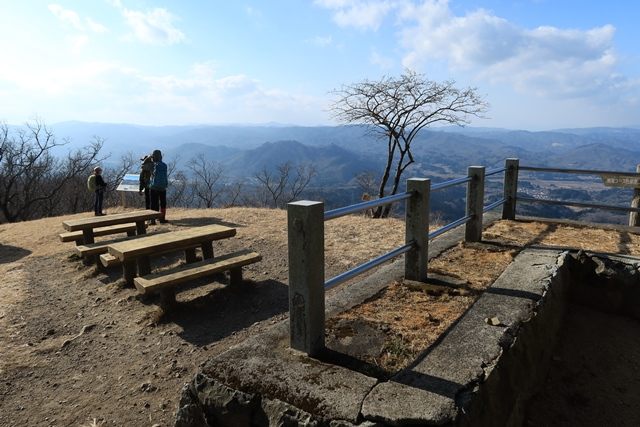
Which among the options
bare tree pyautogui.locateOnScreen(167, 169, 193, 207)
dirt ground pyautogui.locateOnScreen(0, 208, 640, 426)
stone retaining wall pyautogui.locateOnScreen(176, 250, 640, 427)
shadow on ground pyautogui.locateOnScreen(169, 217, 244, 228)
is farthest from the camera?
bare tree pyautogui.locateOnScreen(167, 169, 193, 207)

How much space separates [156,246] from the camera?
5453mm

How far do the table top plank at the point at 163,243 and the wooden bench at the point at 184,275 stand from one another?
0.42 meters

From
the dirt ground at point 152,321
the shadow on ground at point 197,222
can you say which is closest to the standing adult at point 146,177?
the shadow on ground at point 197,222

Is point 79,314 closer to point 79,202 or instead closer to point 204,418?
point 204,418

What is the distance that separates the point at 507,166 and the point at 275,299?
369 cm

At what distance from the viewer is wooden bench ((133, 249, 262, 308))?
15.6 ft

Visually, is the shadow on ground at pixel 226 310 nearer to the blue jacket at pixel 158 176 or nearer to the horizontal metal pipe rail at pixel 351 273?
the horizontal metal pipe rail at pixel 351 273

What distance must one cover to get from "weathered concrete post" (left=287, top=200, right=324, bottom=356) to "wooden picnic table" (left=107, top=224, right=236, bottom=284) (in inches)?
138

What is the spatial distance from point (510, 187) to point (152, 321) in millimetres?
5128

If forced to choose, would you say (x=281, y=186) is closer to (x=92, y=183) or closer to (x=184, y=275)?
(x=92, y=183)

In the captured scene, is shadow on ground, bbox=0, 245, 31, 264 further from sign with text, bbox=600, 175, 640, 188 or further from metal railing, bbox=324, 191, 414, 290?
sign with text, bbox=600, 175, 640, 188

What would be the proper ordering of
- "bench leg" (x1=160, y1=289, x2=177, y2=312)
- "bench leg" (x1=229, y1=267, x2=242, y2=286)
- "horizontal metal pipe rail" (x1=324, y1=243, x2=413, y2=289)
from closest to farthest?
"horizontal metal pipe rail" (x1=324, y1=243, x2=413, y2=289) → "bench leg" (x1=160, y1=289, x2=177, y2=312) → "bench leg" (x1=229, y1=267, x2=242, y2=286)

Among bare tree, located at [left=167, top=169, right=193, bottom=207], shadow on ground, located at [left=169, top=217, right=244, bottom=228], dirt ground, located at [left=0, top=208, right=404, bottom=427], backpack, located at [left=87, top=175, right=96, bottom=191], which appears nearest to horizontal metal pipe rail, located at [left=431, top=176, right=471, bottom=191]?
dirt ground, located at [left=0, top=208, right=404, bottom=427]

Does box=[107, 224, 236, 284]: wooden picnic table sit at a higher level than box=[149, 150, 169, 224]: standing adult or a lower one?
lower
